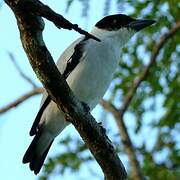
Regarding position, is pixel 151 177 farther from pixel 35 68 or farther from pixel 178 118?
pixel 35 68

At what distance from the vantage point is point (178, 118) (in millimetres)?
5766

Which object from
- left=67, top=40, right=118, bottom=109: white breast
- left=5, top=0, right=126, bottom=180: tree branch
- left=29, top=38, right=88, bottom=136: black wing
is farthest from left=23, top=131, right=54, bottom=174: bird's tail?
left=5, top=0, right=126, bottom=180: tree branch

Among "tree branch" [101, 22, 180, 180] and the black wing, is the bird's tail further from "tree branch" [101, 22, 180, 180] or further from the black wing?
"tree branch" [101, 22, 180, 180]

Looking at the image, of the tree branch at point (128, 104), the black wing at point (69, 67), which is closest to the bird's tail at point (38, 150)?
the black wing at point (69, 67)

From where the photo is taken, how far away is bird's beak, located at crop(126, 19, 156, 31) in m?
5.37

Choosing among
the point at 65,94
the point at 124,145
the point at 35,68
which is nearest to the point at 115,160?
the point at 65,94

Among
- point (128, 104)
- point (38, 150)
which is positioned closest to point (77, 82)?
point (38, 150)

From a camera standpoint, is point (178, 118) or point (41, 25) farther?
point (178, 118)

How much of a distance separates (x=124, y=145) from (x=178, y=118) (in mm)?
503

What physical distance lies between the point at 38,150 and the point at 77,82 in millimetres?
586

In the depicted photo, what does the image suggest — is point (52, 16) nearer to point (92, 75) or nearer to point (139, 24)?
point (92, 75)

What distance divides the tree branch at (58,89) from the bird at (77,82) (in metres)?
0.99

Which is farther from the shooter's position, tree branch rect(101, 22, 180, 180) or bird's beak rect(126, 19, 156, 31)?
tree branch rect(101, 22, 180, 180)

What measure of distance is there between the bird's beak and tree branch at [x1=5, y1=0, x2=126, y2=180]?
5.62ft
